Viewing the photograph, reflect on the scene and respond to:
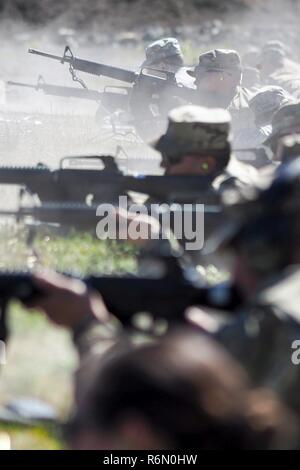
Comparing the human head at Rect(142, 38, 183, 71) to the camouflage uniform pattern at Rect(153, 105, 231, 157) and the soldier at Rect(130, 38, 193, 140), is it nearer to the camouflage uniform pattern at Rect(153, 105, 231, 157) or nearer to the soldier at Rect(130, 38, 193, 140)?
the soldier at Rect(130, 38, 193, 140)

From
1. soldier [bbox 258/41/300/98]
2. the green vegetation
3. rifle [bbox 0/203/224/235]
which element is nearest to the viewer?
rifle [bbox 0/203/224/235]

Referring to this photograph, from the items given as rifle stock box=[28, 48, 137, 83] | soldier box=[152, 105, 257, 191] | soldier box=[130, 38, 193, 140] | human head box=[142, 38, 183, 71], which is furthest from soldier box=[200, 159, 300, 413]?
human head box=[142, 38, 183, 71]

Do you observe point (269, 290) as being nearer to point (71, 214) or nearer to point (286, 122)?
point (71, 214)

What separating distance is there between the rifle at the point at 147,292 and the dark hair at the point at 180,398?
1.21 m

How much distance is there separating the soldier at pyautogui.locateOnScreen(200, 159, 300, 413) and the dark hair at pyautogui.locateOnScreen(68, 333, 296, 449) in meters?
0.88

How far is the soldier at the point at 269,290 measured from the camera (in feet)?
11.2

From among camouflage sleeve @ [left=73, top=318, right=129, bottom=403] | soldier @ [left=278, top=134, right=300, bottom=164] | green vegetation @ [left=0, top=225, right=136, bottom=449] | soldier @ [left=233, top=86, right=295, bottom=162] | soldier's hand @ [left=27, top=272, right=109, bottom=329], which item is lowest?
camouflage sleeve @ [left=73, top=318, right=129, bottom=403]

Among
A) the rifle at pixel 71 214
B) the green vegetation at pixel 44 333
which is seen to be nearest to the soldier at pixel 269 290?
the green vegetation at pixel 44 333

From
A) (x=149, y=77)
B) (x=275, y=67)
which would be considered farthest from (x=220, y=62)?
(x=275, y=67)

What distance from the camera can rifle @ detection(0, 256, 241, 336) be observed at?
379 cm

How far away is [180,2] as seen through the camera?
2988 centimetres

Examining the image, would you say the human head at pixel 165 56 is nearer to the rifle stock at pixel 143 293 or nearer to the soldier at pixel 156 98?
the soldier at pixel 156 98
